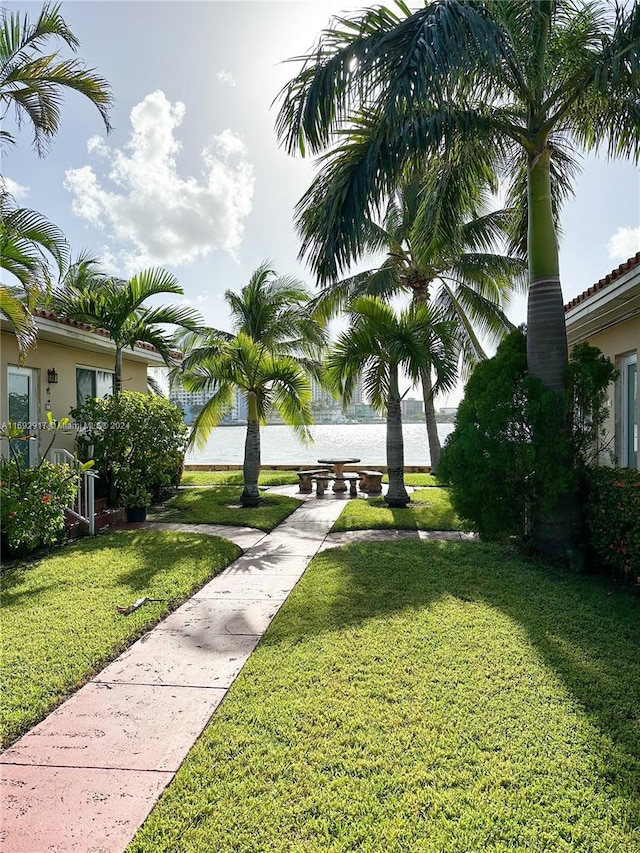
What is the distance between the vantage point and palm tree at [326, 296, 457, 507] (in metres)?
10.0

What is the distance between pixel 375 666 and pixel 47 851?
2195 millimetres

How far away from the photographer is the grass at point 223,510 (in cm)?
962

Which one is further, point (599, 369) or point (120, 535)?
point (120, 535)

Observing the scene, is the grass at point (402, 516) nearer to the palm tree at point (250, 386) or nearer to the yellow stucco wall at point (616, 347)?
the palm tree at point (250, 386)

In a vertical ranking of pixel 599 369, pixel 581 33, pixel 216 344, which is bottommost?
pixel 599 369

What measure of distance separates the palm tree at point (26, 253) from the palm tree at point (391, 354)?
527 cm

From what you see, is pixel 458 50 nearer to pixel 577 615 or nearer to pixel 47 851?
pixel 577 615

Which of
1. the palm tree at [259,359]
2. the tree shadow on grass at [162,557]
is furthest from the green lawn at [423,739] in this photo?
the palm tree at [259,359]

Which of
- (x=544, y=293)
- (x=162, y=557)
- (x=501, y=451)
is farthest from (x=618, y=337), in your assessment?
(x=162, y=557)

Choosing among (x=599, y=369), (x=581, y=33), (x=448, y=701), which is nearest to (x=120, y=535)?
(x=448, y=701)

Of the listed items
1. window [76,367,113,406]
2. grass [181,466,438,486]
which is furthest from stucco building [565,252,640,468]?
window [76,367,113,406]

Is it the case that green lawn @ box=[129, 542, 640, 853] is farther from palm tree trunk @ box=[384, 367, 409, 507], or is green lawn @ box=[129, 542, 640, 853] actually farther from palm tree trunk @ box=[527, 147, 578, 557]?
palm tree trunk @ box=[384, 367, 409, 507]

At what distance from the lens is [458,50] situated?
5500 mm

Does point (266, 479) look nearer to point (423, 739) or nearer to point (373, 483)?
point (373, 483)
